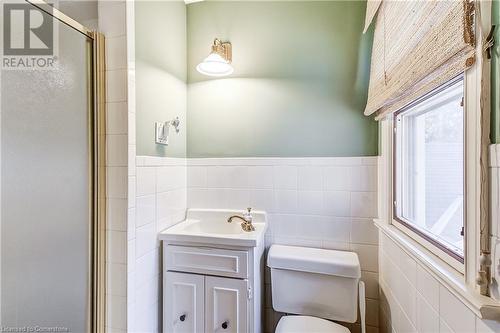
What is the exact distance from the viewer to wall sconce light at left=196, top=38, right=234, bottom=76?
1.57 metres

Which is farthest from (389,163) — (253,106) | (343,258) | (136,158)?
(136,158)

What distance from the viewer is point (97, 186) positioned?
125cm

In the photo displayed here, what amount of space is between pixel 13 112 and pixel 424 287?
166cm

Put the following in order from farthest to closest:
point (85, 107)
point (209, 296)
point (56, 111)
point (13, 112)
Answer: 1. point (209, 296)
2. point (85, 107)
3. point (56, 111)
4. point (13, 112)

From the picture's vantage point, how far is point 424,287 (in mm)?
928

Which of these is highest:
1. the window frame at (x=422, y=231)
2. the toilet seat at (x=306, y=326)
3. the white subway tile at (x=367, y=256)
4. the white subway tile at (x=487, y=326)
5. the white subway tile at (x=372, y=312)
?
the window frame at (x=422, y=231)

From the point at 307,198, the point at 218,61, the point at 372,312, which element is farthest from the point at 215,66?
the point at 372,312

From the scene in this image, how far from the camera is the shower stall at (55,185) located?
2.99 feet

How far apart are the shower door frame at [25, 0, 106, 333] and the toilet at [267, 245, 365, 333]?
0.91 metres

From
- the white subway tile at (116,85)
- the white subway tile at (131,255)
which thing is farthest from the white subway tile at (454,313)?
the white subway tile at (116,85)

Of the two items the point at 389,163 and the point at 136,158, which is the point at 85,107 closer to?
the point at 136,158

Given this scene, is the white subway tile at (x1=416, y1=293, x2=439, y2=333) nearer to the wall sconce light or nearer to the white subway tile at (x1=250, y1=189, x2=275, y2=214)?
the white subway tile at (x1=250, y1=189, x2=275, y2=214)

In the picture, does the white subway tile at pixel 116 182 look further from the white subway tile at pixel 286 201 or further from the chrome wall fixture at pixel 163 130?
the white subway tile at pixel 286 201

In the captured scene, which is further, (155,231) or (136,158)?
(155,231)
